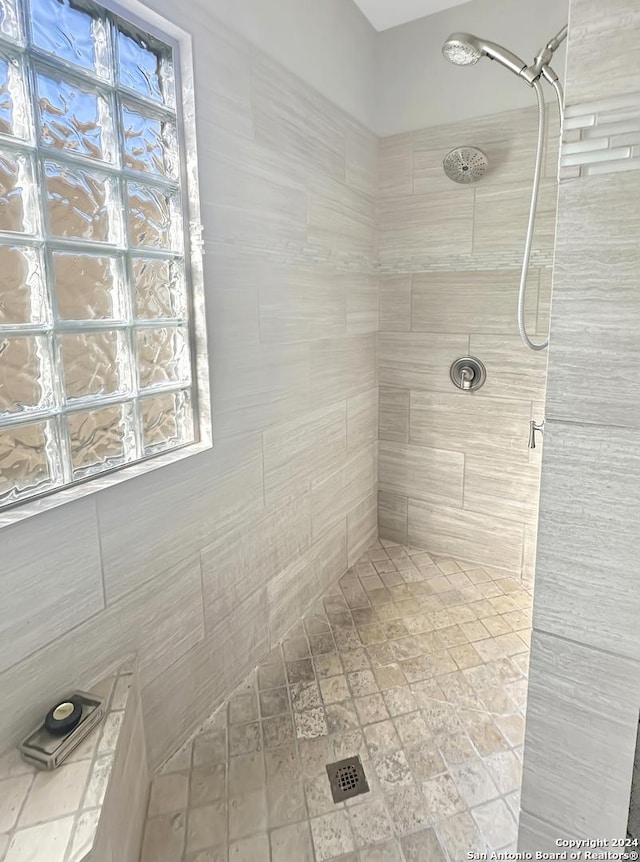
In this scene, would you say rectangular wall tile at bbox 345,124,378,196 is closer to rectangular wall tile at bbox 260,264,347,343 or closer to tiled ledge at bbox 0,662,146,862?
rectangular wall tile at bbox 260,264,347,343

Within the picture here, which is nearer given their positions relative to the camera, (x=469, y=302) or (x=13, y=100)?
(x=13, y=100)

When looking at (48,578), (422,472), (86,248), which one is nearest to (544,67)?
(86,248)

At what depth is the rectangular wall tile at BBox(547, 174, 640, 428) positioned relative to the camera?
764 mm

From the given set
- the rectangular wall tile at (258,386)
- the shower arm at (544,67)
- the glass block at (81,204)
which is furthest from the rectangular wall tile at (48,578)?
the shower arm at (544,67)

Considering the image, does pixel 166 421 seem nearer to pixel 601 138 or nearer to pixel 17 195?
pixel 17 195

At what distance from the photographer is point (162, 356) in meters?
1.36

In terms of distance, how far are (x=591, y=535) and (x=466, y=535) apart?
5.52 feet

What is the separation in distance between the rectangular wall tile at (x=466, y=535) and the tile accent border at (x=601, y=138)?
1861 mm

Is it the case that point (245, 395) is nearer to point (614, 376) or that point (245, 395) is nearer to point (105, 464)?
point (105, 464)

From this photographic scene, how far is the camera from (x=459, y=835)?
3.97 feet

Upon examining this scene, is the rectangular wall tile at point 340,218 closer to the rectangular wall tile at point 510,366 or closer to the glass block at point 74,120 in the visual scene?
the rectangular wall tile at point 510,366

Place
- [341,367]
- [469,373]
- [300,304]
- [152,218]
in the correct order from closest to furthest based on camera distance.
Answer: [152,218] < [300,304] < [341,367] < [469,373]

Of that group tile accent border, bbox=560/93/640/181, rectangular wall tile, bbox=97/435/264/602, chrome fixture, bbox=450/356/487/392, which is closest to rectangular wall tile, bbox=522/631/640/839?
tile accent border, bbox=560/93/640/181

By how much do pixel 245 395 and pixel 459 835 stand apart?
132 centimetres
